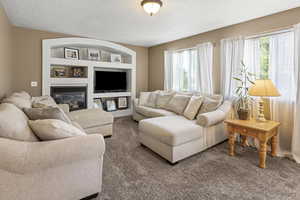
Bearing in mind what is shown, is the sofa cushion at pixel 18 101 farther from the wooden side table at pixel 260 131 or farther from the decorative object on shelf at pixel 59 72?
the wooden side table at pixel 260 131

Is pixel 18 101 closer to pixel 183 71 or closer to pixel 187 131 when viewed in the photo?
pixel 187 131

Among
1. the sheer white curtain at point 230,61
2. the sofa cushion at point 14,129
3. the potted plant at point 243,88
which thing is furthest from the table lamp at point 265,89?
the sofa cushion at point 14,129

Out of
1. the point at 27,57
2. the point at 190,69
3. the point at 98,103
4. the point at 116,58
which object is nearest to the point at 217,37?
the point at 190,69

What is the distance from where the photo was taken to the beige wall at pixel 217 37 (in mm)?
2512

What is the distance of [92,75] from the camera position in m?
4.29

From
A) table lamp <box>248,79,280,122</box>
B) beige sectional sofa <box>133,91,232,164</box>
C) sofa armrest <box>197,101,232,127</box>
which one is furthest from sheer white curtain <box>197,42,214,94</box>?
table lamp <box>248,79,280,122</box>

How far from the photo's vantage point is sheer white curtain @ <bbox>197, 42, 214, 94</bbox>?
3.54 meters

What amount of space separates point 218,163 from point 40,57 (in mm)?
4312

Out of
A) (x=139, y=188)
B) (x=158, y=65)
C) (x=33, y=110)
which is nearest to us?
(x=139, y=188)

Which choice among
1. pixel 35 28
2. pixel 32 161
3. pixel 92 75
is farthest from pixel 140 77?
pixel 32 161

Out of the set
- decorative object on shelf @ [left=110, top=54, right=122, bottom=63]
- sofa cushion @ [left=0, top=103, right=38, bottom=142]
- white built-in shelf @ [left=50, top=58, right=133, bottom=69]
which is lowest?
sofa cushion @ [left=0, top=103, right=38, bottom=142]

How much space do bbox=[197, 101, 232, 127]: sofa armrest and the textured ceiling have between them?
1618 mm

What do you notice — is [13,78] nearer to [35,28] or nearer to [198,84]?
[35,28]

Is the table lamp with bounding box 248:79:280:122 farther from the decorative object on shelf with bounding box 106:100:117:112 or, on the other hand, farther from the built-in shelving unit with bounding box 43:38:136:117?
the decorative object on shelf with bounding box 106:100:117:112
